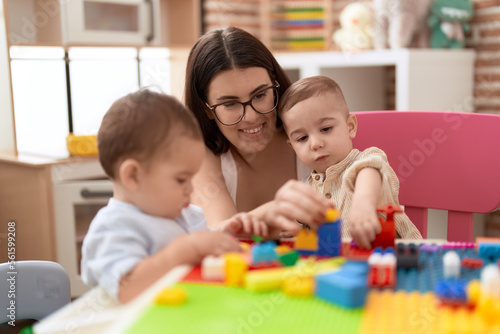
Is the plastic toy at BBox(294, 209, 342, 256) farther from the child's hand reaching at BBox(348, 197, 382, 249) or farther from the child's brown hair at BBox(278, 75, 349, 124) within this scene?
the child's brown hair at BBox(278, 75, 349, 124)

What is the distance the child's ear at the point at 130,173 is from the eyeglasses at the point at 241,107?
0.45 m

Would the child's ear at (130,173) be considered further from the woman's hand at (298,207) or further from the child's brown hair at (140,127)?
the woman's hand at (298,207)

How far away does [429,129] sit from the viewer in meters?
1.16

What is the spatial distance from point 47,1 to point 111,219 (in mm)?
1815

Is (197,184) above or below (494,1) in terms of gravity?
below

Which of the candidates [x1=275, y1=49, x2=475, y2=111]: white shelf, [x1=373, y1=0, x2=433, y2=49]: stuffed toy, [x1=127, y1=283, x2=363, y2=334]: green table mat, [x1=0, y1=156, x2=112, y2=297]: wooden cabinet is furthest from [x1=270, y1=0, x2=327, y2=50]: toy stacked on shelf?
[x1=127, y1=283, x2=363, y2=334]: green table mat

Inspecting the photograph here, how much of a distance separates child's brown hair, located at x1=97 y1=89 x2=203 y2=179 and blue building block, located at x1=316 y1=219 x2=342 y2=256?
0.20 metres

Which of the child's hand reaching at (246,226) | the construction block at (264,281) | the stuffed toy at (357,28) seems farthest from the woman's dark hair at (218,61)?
the stuffed toy at (357,28)

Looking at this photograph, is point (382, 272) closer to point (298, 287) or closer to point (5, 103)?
point (298, 287)

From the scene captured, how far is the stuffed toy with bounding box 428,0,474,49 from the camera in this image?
2.13 metres

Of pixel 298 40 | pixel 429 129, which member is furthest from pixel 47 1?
pixel 429 129

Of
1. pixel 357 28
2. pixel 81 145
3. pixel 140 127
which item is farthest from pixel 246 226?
pixel 357 28

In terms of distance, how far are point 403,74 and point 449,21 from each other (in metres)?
0.35

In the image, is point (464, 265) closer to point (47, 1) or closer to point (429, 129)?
point (429, 129)
